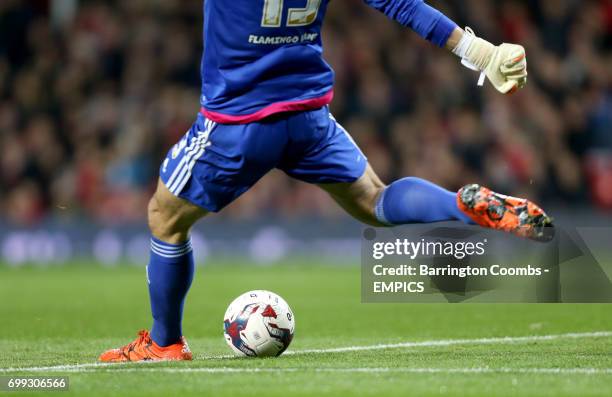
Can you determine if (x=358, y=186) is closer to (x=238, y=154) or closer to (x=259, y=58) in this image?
Answer: (x=238, y=154)

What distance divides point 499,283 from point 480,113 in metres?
5.72

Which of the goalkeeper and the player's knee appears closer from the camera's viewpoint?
the goalkeeper

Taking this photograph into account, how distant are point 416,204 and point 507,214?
64 cm

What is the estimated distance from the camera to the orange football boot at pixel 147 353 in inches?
244

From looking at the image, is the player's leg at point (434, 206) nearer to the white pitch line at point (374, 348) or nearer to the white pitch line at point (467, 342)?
the white pitch line at point (374, 348)

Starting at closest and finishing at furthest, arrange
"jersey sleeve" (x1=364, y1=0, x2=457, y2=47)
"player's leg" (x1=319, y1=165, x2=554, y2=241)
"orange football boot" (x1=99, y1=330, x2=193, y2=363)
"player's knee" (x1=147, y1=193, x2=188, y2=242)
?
1. "player's leg" (x1=319, y1=165, x2=554, y2=241)
2. "jersey sleeve" (x1=364, y1=0, x2=457, y2=47)
3. "player's knee" (x1=147, y1=193, x2=188, y2=242)
4. "orange football boot" (x1=99, y1=330, x2=193, y2=363)

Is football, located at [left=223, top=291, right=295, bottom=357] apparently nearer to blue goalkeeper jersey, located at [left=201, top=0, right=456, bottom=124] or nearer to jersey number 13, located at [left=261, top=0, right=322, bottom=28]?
blue goalkeeper jersey, located at [left=201, top=0, right=456, bottom=124]

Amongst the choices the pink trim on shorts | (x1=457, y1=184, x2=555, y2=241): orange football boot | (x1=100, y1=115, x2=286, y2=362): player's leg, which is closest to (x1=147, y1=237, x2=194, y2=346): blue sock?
(x1=100, y1=115, x2=286, y2=362): player's leg

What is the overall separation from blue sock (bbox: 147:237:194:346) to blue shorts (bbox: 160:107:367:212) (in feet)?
1.19

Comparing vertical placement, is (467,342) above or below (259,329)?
below

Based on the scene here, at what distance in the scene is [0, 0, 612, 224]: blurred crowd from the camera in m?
15.9

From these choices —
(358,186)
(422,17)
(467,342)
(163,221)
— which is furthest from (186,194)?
(467,342)

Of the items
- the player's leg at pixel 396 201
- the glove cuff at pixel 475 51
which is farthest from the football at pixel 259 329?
the glove cuff at pixel 475 51

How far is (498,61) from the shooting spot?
5.50m
